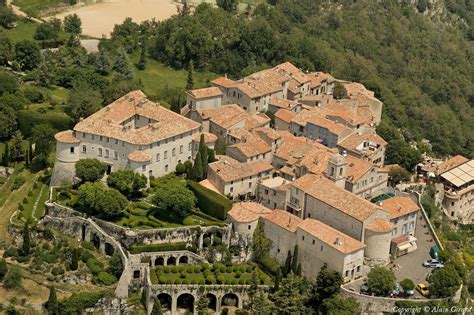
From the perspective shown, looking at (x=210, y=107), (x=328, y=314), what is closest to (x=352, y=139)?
(x=210, y=107)

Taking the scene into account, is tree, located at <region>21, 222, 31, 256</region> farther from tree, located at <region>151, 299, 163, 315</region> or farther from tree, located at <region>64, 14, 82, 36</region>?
tree, located at <region>64, 14, 82, 36</region>

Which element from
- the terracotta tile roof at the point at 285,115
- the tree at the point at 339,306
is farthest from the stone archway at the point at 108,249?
the terracotta tile roof at the point at 285,115

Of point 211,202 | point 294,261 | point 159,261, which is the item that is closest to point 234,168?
point 211,202

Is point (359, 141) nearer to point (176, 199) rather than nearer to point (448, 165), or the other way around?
point (448, 165)

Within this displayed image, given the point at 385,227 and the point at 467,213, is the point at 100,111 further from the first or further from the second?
the point at 467,213

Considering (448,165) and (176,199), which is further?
(448,165)
